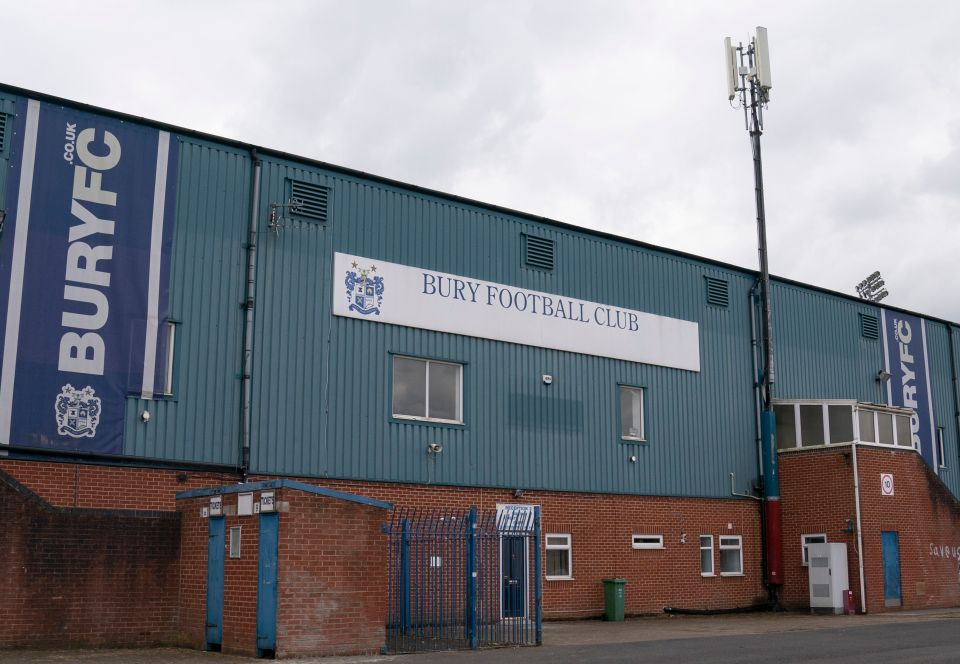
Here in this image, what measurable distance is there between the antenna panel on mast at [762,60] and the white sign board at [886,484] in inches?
431

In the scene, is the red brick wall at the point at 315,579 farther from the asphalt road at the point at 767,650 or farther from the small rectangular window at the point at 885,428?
the small rectangular window at the point at 885,428

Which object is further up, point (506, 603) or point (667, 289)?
point (667, 289)

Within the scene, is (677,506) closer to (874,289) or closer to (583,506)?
(583,506)

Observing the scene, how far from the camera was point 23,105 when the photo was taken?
17.9 metres

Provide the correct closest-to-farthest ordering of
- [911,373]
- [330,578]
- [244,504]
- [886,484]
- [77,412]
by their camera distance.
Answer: [330,578]
[244,504]
[77,412]
[886,484]
[911,373]

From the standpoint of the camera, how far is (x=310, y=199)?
2081 centimetres

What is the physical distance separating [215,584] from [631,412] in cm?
1219

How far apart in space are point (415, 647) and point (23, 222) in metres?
9.39

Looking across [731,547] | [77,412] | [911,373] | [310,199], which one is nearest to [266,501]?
[77,412]

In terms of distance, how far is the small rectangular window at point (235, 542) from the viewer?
52.3 feet

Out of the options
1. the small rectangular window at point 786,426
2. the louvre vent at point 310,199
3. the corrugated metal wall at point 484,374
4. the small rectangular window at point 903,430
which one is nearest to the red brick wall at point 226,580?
the corrugated metal wall at point 484,374

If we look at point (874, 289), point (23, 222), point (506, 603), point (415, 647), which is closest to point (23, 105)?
point (23, 222)

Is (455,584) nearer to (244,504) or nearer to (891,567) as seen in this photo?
(244,504)

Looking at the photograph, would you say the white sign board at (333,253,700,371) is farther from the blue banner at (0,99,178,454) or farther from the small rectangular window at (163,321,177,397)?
the blue banner at (0,99,178,454)
